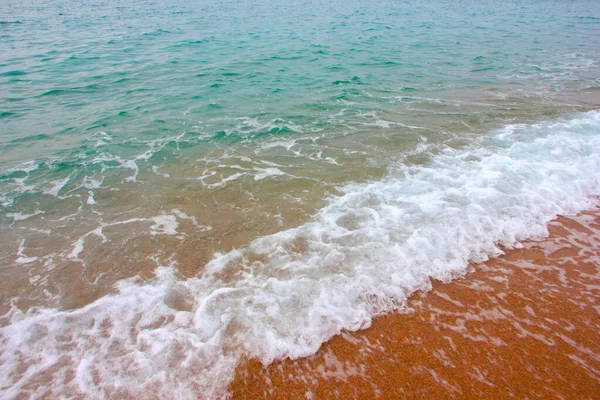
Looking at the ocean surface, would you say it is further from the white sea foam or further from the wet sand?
the wet sand

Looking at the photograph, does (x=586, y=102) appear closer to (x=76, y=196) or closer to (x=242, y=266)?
(x=242, y=266)

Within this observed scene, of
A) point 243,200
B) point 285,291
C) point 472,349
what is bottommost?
point 243,200

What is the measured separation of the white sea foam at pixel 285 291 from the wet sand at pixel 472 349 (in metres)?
0.27

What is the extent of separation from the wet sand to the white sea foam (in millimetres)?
268

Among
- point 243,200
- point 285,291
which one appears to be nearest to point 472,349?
point 285,291

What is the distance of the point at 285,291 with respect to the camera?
5.04m

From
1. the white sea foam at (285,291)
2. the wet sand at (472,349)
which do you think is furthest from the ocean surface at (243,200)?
the wet sand at (472,349)

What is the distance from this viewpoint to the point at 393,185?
25.6ft

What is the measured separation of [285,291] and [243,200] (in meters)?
3.09

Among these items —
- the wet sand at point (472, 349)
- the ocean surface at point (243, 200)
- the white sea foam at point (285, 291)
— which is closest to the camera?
the wet sand at point (472, 349)

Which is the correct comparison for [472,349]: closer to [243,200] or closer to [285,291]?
[285,291]

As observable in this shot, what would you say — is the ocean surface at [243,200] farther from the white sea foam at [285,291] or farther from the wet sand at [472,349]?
the wet sand at [472,349]

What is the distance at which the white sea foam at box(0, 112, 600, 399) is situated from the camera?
4082mm

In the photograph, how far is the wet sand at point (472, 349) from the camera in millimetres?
3850
